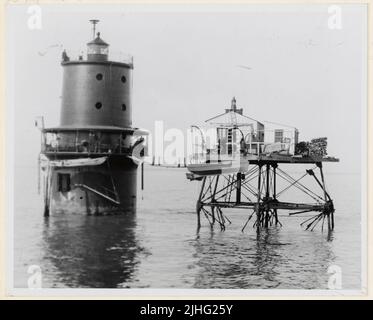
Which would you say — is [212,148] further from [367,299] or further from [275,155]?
[367,299]

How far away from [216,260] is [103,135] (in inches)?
723

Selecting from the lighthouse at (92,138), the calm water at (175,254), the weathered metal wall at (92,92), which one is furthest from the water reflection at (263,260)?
the weathered metal wall at (92,92)

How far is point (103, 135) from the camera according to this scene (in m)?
52.0

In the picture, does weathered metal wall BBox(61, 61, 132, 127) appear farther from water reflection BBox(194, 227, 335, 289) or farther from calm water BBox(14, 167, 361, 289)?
water reflection BBox(194, 227, 335, 289)

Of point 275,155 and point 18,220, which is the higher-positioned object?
point 275,155

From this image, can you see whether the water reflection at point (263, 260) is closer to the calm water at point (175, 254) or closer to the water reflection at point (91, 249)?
the calm water at point (175, 254)

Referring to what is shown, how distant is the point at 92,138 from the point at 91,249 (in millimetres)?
13071

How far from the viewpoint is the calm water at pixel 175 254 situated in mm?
31984

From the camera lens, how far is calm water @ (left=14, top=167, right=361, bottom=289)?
105 feet

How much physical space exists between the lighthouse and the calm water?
1.63 metres

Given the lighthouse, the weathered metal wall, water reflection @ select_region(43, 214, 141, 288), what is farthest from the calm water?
the weathered metal wall

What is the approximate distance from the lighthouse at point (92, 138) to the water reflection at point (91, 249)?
5.27ft

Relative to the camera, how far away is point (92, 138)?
2040 inches
